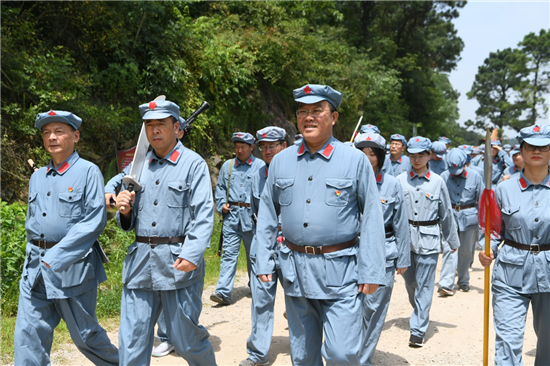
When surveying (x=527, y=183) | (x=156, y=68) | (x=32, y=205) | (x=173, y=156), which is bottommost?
(x=32, y=205)

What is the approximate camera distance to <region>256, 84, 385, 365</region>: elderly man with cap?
11.9ft

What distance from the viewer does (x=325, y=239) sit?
367 cm

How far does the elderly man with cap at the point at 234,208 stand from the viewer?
773cm

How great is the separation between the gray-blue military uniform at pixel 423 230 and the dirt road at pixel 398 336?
417mm

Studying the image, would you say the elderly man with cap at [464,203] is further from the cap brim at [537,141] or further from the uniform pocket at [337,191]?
the uniform pocket at [337,191]

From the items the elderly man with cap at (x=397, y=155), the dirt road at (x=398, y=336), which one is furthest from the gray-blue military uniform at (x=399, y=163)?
the dirt road at (x=398, y=336)

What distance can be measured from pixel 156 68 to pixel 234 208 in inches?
198

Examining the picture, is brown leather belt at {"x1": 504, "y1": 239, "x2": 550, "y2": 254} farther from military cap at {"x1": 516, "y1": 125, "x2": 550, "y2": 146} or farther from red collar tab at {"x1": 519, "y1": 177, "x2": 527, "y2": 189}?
military cap at {"x1": 516, "y1": 125, "x2": 550, "y2": 146}

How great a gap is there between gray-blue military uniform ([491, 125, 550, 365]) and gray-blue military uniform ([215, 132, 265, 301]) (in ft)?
12.6

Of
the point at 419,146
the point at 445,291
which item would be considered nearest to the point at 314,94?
the point at 419,146

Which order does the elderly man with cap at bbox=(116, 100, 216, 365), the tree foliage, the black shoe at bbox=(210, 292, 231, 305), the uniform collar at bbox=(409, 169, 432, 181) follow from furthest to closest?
the tree foliage
the black shoe at bbox=(210, 292, 231, 305)
the uniform collar at bbox=(409, 169, 432, 181)
the elderly man with cap at bbox=(116, 100, 216, 365)

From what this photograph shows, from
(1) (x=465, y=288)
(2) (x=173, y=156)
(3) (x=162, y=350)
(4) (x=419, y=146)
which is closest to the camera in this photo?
(2) (x=173, y=156)

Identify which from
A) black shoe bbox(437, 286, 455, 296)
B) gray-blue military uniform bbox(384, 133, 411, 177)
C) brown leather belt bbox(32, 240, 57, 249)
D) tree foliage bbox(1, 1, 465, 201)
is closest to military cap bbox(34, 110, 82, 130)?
brown leather belt bbox(32, 240, 57, 249)

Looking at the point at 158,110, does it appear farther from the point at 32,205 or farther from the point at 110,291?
the point at 110,291
